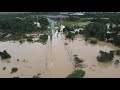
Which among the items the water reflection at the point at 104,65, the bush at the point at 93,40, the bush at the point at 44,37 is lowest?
the water reflection at the point at 104,65

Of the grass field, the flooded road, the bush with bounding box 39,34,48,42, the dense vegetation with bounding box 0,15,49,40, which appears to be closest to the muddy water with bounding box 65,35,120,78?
the flooded road

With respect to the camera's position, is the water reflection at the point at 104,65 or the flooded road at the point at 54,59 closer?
the flooded road at the point at 54,59

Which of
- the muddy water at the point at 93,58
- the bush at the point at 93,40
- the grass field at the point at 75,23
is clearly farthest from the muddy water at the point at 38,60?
the grass field at the point at 75,23

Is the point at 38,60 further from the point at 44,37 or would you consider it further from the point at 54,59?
the point at 44,37

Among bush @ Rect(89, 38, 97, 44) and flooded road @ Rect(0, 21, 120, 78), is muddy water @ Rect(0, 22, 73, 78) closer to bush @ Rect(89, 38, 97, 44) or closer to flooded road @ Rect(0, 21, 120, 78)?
flooded road @ Rect(0, 21, 120, 78)

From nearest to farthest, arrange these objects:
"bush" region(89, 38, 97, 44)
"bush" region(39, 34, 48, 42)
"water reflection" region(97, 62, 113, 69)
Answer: "water reflection" region(97, 62, 113, 69) < "bush" region(89, 38, 97, 44) < "bush" region(39, 34, 48, 42)

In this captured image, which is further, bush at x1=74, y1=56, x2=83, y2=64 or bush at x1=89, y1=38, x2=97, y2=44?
bush at x1=89, y1=38, x2=97, y2=44

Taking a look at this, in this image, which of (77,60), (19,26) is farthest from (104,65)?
(19,26)

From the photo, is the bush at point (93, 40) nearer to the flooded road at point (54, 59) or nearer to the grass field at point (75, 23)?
the flooded road at point (54, 59)
